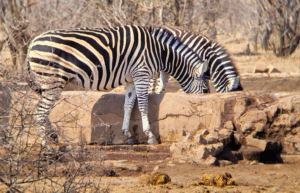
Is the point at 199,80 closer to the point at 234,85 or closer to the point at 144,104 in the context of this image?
the point at 234,85

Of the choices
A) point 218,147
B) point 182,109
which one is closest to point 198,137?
point 218,147

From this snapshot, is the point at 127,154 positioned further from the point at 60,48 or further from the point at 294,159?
the point at 294,159

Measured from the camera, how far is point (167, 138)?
5734mm

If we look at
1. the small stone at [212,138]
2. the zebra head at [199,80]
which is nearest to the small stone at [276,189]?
the small stone at [212,138]

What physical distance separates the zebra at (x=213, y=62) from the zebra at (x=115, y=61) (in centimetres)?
12

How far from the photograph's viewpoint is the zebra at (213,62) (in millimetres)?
6012

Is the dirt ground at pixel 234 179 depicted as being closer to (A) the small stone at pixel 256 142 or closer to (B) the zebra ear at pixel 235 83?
(A) the small stone at pixel 256 142

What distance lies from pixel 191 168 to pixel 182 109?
1.19m

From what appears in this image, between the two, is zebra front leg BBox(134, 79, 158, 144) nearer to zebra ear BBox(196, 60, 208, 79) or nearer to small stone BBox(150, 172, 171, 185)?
zebra ear BBox(196, 60, 208, 79)

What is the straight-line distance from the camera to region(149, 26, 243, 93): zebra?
601cm

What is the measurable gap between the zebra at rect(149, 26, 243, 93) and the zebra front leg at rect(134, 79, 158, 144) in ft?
3.40

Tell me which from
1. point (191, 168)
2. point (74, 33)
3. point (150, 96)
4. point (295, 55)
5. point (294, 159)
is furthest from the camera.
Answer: point (295, 55)

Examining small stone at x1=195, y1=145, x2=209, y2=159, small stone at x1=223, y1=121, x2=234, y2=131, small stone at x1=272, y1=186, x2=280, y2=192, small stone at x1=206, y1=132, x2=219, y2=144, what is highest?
small stone at x1=223, y1=121, x2=234, y2=131

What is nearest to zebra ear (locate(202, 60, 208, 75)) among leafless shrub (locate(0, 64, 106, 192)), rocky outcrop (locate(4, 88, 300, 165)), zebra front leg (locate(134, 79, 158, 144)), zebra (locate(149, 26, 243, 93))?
zebra (locate(149, 26, 243, 93))
